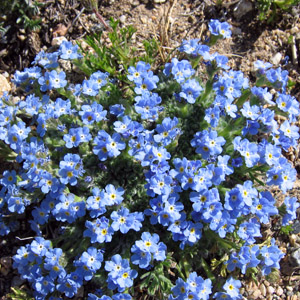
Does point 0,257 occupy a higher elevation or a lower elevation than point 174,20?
lower

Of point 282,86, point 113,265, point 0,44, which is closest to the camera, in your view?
point 113,265

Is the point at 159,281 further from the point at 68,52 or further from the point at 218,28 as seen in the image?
the point at 218,28

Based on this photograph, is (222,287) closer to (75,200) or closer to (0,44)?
(75,200)

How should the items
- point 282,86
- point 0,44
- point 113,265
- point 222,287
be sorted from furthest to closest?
point 0,44 → point 282,86 → point 222,287 → point 113,265

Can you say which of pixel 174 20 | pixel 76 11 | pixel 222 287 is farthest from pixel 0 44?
pixel 222 287

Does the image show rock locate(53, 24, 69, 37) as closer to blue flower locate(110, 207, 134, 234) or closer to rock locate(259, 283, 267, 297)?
blue flower locate(110, 207, 134, 234)

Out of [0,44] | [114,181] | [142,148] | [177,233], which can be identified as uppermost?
[0,44]

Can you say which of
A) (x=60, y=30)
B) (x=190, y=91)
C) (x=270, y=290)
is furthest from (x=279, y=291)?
(x=60, y=30)

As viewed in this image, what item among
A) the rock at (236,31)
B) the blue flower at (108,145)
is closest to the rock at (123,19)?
the rock at (236,31)
